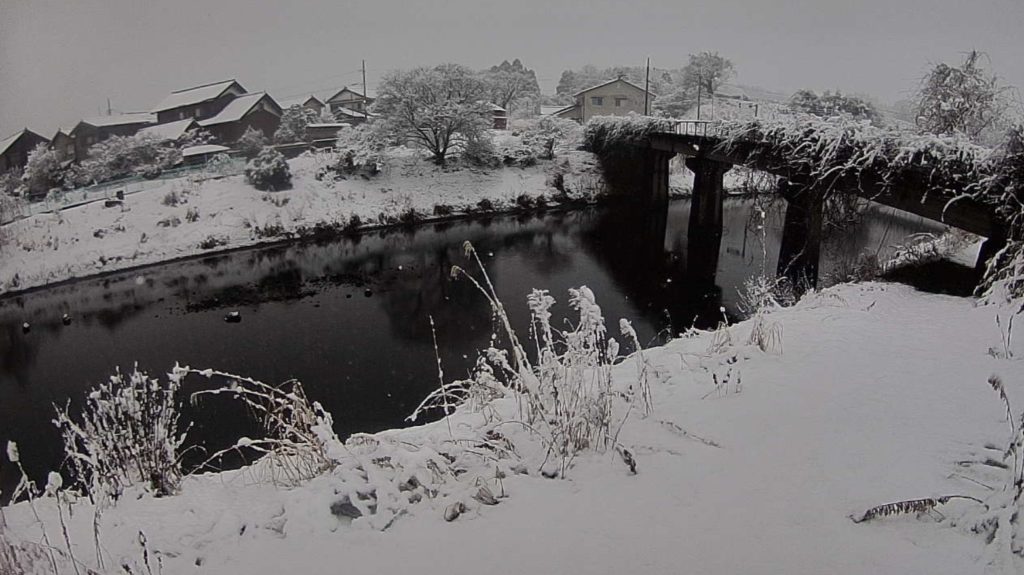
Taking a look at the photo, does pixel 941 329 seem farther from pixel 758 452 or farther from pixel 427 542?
pixel 427 542

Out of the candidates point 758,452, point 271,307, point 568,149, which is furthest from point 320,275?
point 568,149

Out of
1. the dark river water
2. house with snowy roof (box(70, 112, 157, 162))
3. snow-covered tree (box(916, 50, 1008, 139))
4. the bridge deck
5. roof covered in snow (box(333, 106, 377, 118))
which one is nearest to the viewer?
the bridge deck

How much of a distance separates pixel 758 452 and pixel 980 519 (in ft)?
1.59

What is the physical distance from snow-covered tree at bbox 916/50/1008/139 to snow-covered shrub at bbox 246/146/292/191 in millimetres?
11859

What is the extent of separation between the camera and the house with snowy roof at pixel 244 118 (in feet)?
50.2

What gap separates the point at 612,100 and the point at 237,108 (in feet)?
47.7

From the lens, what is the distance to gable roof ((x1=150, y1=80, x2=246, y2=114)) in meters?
15.0

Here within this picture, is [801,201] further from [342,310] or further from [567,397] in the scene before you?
[342,310]

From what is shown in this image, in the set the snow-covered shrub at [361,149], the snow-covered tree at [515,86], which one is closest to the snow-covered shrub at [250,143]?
the snow-covered shrub at [361,149]

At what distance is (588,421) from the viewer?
169cm

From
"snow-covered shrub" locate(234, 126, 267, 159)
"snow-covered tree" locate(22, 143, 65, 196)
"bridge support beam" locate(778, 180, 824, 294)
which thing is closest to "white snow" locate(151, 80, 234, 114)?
"snow-covered shrub" locate(234, 126, 267, 159)

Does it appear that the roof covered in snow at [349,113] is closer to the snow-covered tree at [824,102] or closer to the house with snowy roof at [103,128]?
the house with snowy roof at [103,128]

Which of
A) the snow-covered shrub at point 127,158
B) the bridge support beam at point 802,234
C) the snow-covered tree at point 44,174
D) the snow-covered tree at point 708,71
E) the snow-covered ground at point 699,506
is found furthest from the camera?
the snow-covered tree at point 708,71

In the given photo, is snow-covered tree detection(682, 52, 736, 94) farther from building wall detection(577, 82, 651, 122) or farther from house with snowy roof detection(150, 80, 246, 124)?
house with snowy roof detection(150, 80, 246, 124)
